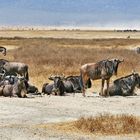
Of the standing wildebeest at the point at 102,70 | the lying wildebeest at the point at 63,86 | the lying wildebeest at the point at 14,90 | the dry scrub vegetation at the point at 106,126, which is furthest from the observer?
the lying wildebeest at the point at 63,86

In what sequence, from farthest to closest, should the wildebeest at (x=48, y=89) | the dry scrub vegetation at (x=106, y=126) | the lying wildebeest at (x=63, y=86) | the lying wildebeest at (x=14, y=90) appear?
the wildebeest at (x=48, y=89), the lying wildebeest at (x=63, y=86), the lying wildebeest at (x=14, y=90), the dry scrub vegetation at (x=106, y=126)

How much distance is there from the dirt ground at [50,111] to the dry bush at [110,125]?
461mm

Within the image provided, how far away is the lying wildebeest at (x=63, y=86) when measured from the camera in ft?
92.7

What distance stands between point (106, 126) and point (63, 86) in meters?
11.9

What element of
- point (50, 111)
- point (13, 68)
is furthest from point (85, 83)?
point (50, 111)

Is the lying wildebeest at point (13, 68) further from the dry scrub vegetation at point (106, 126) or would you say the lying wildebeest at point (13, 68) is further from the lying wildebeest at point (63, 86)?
the dry scrub vegetation at point (106, 126)

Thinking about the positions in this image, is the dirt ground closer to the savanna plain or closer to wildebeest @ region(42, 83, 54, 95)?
the savanna plain

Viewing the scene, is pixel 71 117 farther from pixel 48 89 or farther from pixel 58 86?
pixel 48 89

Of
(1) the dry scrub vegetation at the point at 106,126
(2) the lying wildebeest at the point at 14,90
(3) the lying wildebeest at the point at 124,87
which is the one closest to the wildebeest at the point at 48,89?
(2) the lying wildebeest at the point at 14,90

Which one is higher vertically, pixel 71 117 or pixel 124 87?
pixel 124 87

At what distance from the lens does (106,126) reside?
16.8 metres

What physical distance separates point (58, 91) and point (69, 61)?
11.7 m

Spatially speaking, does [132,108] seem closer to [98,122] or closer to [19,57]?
[98,122]

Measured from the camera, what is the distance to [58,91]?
92.5 ft
